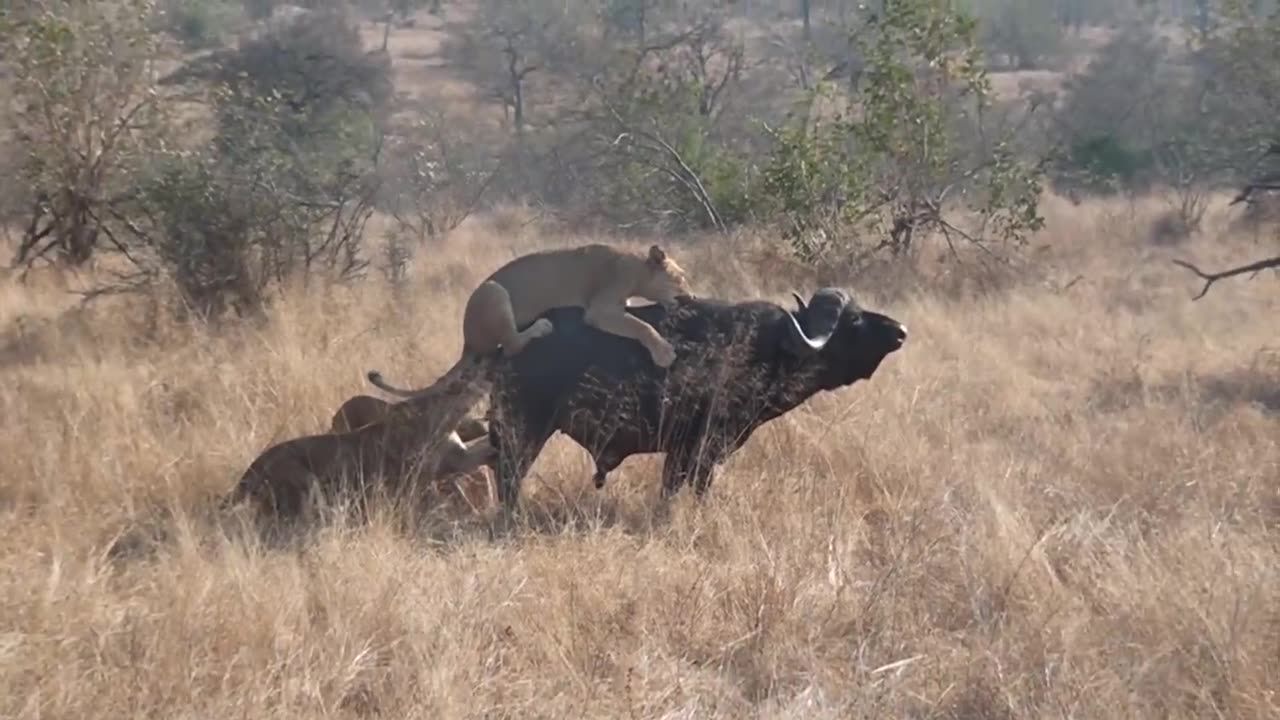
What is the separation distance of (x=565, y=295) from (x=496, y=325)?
38cm

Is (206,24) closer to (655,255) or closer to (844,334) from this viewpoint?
(655,255)

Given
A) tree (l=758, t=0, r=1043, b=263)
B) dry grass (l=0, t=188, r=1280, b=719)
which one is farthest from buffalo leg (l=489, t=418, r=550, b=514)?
tree (l=758, t=0, r=1043, b=263)

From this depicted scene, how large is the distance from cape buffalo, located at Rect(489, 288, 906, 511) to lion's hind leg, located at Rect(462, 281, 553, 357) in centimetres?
6

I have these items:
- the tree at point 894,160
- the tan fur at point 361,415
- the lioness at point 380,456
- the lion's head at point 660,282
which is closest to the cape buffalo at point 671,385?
the lion's head at point 660,282

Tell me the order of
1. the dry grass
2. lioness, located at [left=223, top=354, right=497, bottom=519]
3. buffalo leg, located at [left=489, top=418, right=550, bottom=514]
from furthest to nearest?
1. buffalo leg, located at [left=489, top=418, right=550, bottom=514]
2. lioness, located at [left=223, top=354, right=497, bottom=519]
3. the dry grass

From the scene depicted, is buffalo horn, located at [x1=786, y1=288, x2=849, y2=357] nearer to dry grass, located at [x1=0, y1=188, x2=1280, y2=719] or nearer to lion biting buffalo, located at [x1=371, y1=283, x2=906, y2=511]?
lion biting buffalo, located at [x1=371, y1=283, x2=906, y2=511]

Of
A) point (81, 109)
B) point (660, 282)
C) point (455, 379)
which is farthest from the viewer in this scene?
point (81, 109)

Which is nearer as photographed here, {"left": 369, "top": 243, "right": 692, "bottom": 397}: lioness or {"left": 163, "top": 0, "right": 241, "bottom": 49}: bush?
{"left": 369, "top": 243, "right": 692, "bottom": 397}: lioness

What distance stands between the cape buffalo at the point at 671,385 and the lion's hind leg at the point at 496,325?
0.06 m

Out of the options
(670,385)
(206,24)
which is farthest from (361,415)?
(206,24)

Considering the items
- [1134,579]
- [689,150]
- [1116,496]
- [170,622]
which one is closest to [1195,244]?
[689,150]

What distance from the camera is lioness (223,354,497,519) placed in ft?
20.4

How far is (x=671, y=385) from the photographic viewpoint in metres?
6.52

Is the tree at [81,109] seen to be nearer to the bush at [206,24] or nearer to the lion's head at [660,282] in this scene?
the lion's head at [660,282]
